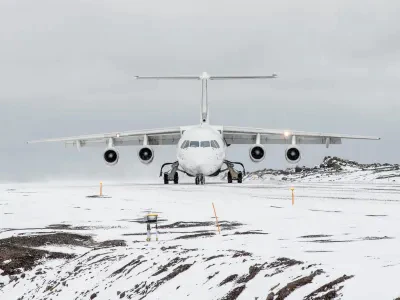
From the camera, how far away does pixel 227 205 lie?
2716cm

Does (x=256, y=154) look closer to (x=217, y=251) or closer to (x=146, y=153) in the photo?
(x=146, y=153)

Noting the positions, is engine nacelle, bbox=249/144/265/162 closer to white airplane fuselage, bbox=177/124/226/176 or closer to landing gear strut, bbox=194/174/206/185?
white airplane fuselage, bbox=177/124/226/176

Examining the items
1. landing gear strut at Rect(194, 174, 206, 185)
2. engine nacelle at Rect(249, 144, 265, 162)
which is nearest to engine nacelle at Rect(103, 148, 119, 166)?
landing gear strut at Rect(194, 174, 206, 185)

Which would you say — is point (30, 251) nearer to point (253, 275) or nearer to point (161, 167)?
point (253, 275)

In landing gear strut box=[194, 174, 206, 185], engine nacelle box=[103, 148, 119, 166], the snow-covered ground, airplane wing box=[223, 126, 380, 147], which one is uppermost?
airplane wing box=[223, 126, 380, 147]

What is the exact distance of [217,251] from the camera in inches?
568

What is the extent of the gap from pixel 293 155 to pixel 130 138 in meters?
12.8

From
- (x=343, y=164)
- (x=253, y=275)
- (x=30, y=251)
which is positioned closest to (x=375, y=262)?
(x=253, y=275)

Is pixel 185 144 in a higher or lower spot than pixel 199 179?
higher

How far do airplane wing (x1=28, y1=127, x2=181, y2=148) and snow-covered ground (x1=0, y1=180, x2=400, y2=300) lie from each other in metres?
21.9

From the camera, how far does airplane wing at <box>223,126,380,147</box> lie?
49.8m

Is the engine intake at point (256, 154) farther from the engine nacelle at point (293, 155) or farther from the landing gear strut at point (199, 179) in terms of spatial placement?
the landing gear strut at point (199, 179)

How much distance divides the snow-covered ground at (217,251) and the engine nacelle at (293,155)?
1882cm

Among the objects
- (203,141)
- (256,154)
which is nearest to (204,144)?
(203,141)
